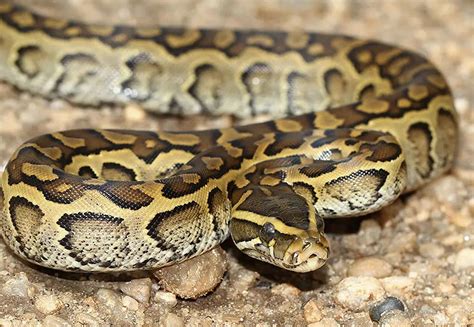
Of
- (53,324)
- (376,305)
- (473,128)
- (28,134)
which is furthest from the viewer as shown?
(473,128)

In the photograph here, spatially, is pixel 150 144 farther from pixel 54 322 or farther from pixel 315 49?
pixel 315 49

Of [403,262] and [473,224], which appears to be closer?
[403,262]

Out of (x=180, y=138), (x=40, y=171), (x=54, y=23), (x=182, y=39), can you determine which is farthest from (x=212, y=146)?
(x=54, y=23)

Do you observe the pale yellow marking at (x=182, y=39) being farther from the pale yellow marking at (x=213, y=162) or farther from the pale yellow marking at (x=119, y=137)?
the pale yellow marking at (x=213, y=162)

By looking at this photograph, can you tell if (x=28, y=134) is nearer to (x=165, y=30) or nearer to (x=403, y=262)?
(x=165, y=30)

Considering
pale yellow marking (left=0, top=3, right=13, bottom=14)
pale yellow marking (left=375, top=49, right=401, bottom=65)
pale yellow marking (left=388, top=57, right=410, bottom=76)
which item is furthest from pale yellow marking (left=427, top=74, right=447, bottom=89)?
pale yellow marking (left=0, top=3, right=13, bottom=14)

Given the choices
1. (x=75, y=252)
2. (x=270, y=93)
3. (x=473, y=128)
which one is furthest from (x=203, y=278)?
(x=473, y=128)

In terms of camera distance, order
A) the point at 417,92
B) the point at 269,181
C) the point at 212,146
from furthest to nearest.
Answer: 1. the point at 417,92
2. the point at 212,146
3. the point at 269,181
